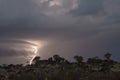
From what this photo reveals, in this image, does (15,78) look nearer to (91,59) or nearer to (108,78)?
(108,78)

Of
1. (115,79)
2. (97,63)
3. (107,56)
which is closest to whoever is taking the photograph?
(115,79)

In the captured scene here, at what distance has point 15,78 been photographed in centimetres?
10344

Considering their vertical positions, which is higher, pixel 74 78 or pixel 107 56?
pixel 107 56

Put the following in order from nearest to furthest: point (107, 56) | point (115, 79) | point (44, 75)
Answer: point (115, 79)
point (44, 75)
point (107, 56)

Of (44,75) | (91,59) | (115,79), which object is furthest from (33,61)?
(115,79)

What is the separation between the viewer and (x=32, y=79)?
324 feet

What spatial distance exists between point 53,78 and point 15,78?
11.3 m

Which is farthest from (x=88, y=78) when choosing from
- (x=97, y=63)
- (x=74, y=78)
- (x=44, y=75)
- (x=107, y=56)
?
(x=97, y=63)

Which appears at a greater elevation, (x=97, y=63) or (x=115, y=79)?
(x=97, y=63)

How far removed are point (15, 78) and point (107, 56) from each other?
67065 mm

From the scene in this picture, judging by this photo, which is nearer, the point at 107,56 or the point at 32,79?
the point at 32,79

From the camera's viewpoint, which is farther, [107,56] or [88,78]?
[107,56]

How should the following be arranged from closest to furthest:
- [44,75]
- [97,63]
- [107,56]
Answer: [44,75] → [107,56] → [97,63]

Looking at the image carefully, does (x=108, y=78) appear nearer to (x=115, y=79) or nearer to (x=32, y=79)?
(x=115, y=79)
